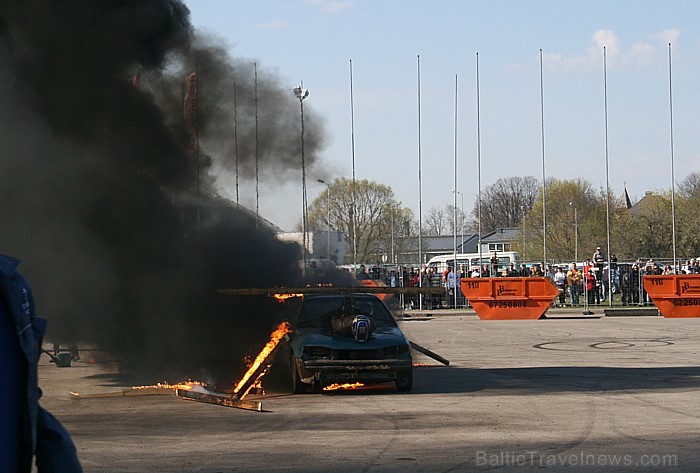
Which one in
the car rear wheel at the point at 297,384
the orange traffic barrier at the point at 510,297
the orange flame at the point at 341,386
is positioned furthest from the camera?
the orange traffic barrier at the point at 510,297

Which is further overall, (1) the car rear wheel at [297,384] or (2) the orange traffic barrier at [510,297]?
(2) the orange traffic barrier at [510,297]

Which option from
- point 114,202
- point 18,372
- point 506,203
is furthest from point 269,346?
point 506,203

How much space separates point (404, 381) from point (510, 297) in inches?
806

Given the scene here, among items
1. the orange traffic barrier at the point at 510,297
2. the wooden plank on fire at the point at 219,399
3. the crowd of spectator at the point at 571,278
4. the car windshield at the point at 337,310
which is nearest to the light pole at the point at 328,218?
the orange traffic barrier at the point at 510,297

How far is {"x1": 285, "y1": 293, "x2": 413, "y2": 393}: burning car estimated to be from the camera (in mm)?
13273

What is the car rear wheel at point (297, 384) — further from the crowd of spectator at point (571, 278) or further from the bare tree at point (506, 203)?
the bare tree at point (506, 203)

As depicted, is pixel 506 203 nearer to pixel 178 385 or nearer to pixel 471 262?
pixel 471 262

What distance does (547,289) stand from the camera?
1308 inches

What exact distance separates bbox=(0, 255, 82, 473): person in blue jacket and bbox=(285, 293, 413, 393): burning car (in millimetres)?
10262

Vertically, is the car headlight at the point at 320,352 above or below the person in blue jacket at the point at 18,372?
below

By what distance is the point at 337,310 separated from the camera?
14367mm

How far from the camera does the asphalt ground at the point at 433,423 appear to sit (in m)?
8.54

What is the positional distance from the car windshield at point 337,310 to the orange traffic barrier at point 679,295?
19748mm

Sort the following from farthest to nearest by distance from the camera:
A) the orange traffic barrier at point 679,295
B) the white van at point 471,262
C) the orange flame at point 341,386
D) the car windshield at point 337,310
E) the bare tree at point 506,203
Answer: the bare tree at point 506,203 → the white van at point 471,262 → the orange traffic barrier at point 679,295 → the car windshield at point 337,310 → the orange flame at point 341,386
